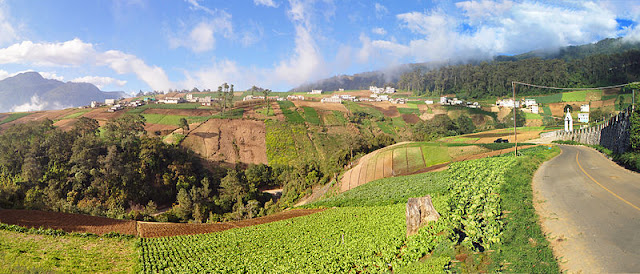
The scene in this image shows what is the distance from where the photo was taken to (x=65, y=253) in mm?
24953

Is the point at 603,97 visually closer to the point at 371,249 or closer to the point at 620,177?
the point at 620,177

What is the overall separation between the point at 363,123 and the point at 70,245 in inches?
4189

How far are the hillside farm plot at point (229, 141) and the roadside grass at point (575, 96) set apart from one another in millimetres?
114320

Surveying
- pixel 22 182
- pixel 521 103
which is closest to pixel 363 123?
pixel 521 103

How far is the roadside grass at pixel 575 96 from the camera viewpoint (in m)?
115

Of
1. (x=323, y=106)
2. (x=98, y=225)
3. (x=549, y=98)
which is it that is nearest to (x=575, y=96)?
(x=549, y=98)

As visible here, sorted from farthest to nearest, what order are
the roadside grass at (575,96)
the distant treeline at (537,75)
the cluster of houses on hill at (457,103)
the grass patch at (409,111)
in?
the cluster of houses on hill at (457,103) → the grass patch at (409,111) → the distant treeline at (537,75) → the roadside grass at (575,96)

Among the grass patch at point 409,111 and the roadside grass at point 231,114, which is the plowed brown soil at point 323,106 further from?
the roadside grass at point 231,114

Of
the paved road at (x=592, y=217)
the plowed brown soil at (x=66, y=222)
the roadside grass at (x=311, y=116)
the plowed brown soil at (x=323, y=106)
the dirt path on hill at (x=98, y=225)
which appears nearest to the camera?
the paved road at (x=592, y=217)

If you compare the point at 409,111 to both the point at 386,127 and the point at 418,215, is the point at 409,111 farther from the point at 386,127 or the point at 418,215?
the point at 418,215

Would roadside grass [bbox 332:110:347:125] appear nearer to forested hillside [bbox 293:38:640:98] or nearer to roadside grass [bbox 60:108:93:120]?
forested hillside [bbox 293:38:640:98]

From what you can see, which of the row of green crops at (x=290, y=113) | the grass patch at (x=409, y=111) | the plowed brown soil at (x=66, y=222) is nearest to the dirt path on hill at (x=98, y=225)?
the plowed brown soil at (x=66, y=222)

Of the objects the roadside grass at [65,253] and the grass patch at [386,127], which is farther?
the grass patch at [386,127]

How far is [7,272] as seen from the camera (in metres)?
19.3
